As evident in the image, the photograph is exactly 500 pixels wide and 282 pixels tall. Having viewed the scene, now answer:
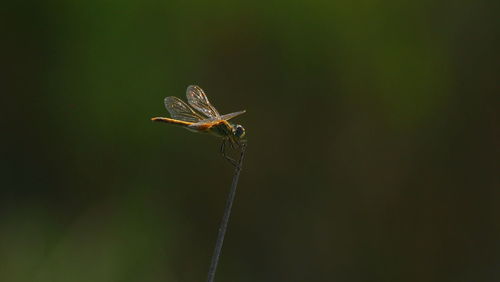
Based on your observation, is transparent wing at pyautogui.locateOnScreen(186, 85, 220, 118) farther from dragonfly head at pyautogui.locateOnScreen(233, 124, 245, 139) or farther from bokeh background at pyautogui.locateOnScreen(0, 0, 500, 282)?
bokeh background at pyautogui.locateOnScreen(0, 0, 500, 282)

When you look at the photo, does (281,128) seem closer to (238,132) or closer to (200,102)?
(200,102)

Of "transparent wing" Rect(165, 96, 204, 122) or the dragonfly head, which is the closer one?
the dragonfly head

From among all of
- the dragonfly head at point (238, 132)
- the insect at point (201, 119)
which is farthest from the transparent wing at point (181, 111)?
the dragonfly head at point (238, 132)

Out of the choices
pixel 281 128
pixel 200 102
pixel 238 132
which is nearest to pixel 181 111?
pixel 200 102

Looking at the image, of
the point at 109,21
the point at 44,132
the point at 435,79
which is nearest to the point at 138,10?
the point at 109,21

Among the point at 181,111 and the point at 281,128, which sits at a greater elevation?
the point at 181,111

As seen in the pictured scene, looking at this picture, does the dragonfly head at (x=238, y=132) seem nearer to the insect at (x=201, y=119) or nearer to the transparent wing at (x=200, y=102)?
the insect at (x=201, y=119)

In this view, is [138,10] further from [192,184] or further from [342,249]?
[342,249]

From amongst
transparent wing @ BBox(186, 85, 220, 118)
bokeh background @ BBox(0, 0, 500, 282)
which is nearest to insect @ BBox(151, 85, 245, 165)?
transparent wing @ BBox(186, 85, 220, 118)
